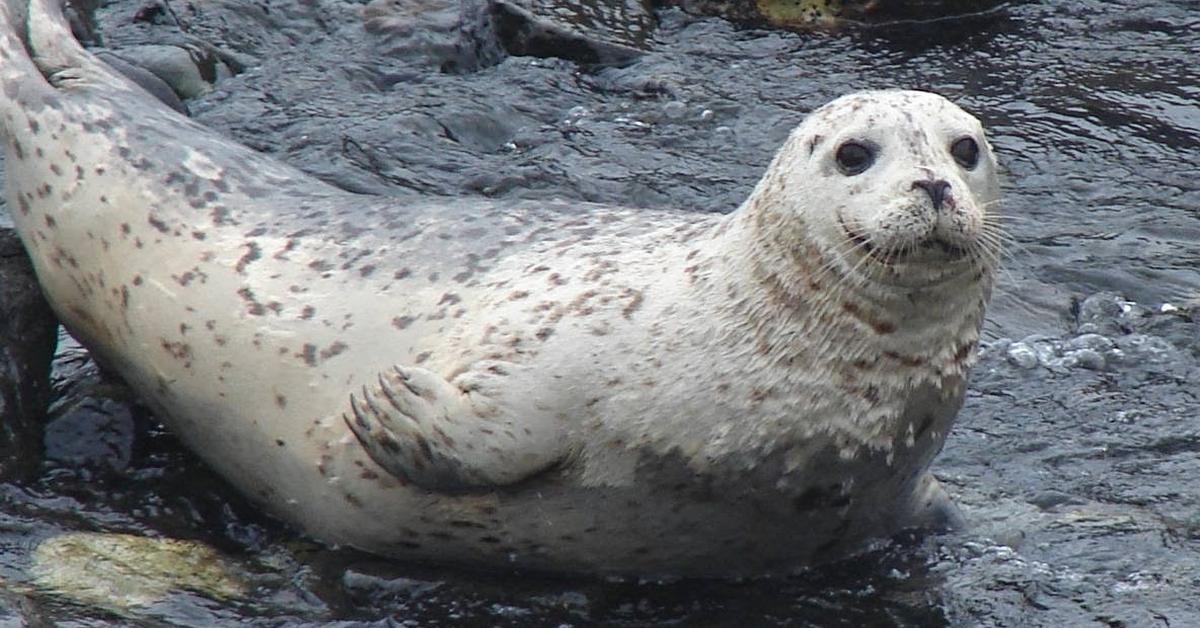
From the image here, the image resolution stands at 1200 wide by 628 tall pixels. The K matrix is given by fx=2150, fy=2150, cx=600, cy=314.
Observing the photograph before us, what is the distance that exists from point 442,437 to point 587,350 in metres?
0.46

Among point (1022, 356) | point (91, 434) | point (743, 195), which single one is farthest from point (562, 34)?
point (91, 434)

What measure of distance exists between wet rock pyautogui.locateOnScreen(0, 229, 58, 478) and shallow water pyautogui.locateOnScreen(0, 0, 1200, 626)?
3.8 inches

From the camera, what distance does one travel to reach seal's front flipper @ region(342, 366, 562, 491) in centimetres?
572

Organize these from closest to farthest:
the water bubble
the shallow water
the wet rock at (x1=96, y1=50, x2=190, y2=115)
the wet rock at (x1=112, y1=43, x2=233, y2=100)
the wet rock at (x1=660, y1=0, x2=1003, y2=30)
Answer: the shallow water < the water bubble < the wet rock at (x1=96, y1=50, x2=190, y2=115) < the wet rock at (x1=112, y1=43, x2=233, y2=100) < the wet rock at (x1=660, y1=0, x2=1003, y2=30)

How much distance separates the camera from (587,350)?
583 cm

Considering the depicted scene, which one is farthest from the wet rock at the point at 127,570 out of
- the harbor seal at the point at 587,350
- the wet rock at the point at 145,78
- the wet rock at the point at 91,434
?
the wet rock at the point at 145,78

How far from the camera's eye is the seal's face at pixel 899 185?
5.42 metres

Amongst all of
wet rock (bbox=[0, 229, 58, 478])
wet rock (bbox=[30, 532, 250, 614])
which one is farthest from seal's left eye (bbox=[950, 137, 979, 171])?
wet rock (bbox=[0, 229, 58, 478])

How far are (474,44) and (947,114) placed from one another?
4571 mm

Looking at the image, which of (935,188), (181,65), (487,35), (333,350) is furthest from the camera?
(487,35)

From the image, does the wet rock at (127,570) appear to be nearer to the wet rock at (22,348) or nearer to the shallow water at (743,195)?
the shallow water at (743,195)

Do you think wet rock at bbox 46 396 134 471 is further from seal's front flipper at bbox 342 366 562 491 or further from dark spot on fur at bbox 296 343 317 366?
seal's front flipper at bbox 342 366 562 491

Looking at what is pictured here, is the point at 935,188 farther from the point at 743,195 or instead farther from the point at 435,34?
the point at 435,34

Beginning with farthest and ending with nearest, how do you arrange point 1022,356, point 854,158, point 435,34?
point 435,34 < point 1022,356 < point 854,158
